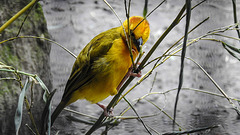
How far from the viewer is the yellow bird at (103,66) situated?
4.23 ft

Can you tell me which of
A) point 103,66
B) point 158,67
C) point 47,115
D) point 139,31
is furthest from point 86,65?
point 158,67

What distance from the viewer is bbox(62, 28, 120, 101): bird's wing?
1347mm

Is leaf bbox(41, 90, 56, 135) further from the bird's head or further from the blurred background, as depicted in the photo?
the blurred background

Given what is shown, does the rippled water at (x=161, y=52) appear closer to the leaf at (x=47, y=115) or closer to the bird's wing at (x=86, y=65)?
the bird's wing at (x=86, y=65)

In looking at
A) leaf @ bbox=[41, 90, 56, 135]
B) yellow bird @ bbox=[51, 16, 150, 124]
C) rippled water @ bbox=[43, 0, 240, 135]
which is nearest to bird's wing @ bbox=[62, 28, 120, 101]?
yellow bird @ bbox=[51, 16, 150, 124]

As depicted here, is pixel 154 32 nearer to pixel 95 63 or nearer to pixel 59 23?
pixel 59 23

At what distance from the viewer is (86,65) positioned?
1.36m

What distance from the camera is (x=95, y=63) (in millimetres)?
1339

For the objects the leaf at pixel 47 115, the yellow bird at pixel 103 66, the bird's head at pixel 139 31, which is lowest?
the leaf at pixel 47 115

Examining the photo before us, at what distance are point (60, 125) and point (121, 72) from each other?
0.74m

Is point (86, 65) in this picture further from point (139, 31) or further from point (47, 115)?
point (47, 115)

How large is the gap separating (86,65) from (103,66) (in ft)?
0.31

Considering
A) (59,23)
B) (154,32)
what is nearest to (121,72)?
(59,23)

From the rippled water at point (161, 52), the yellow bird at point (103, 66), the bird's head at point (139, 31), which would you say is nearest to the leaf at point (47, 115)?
the yellow bird at point (103, 66)
